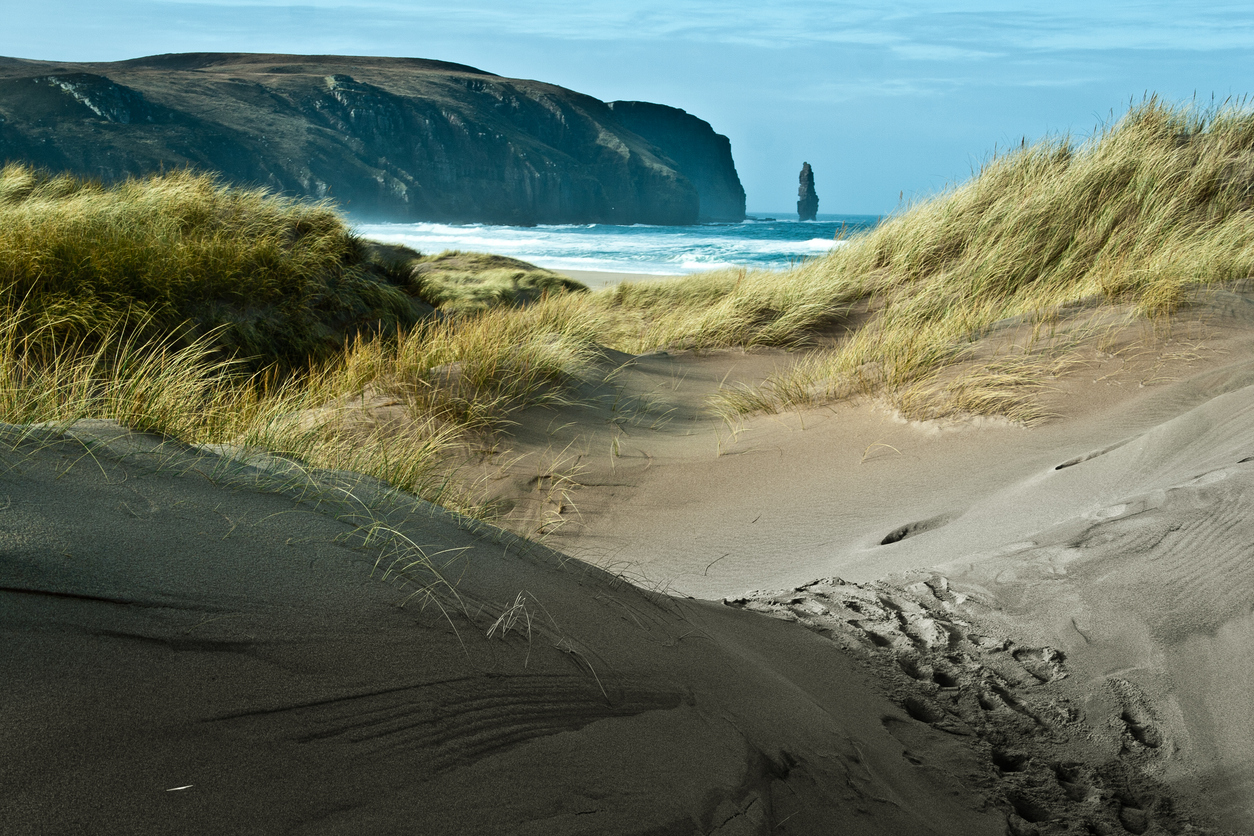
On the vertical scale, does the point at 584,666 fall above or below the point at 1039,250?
below

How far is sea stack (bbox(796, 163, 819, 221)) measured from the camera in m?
104

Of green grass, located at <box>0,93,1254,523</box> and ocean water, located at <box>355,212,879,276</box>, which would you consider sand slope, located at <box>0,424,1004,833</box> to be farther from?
ocean water, located at <box>355,212,879,276</box>

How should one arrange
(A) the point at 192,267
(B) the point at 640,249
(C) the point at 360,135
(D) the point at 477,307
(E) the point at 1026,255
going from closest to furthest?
1. (A) the point at 192,267
2. (E) the point at 1026,255
3. (D) the point at 477,307
4. (B) the point at 640,249
5. (C) the point at 360,135

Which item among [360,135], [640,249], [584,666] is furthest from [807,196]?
[584,666]

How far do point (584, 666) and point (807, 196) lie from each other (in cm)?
10908

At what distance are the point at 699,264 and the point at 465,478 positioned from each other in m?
24.8

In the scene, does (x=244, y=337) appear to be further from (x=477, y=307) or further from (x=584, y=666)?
(x=584, y=666)

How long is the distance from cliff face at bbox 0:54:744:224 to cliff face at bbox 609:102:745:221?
647 centimetres

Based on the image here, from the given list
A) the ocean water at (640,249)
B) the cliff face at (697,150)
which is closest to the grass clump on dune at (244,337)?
the ocean water at (640,249)

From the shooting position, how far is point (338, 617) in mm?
1402

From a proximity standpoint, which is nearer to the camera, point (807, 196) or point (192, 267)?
point (192, 267)

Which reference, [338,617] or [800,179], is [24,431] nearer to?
[338,617]

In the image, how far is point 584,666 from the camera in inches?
60.6

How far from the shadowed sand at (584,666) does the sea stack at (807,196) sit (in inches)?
4195
